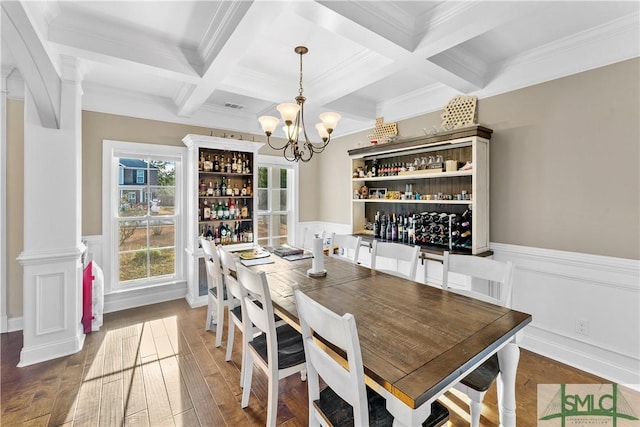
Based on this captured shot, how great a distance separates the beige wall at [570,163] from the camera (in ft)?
7.27

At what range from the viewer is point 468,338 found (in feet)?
4.27

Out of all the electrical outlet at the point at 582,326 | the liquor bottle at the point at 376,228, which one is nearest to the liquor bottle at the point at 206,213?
the liquor bottle at the point at 376,228

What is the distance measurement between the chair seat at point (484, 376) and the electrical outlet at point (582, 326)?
4.66ft

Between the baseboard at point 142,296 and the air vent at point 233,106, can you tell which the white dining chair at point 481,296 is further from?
the baseboard at point 142,296

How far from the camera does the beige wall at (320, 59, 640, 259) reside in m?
2.21

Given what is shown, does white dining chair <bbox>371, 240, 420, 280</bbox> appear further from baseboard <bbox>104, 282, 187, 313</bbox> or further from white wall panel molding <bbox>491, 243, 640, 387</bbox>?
baseboard <bbox>104, 282, 187, 313</bbox>

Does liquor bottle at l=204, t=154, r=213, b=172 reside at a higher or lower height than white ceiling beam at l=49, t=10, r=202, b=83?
lower

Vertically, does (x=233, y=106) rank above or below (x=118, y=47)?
above

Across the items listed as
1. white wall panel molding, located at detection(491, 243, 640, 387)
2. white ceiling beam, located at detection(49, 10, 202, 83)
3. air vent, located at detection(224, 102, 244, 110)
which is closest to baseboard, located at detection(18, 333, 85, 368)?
white ceiling beam, located at detection(49, 10, 202, 83)

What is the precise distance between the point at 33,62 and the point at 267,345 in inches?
102

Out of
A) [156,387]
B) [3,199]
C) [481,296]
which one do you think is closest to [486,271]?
[481,296]

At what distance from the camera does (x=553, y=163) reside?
2566mm

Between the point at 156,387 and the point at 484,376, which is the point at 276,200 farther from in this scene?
the point at 484,376

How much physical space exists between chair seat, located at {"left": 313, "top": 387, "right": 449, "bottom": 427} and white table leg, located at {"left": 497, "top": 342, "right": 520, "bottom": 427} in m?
0.38
